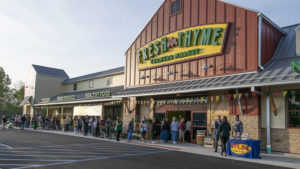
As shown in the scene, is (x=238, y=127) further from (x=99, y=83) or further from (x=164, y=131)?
(x=99, y=83)

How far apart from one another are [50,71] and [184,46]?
30.7m

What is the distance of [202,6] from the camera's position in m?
16.3

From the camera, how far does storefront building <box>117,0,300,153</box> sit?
477 inches

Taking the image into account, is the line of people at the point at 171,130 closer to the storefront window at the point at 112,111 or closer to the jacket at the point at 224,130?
the jacket at the point at 224,130

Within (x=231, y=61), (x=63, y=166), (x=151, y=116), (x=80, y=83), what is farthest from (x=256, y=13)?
(x=80, y=83)

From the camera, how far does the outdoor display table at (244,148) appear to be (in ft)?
35.1

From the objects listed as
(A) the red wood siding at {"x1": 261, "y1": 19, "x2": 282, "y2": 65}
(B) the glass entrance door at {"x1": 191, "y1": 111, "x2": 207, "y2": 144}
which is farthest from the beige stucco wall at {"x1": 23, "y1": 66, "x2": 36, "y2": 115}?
(A) the red wood siding at {"x1": 261, "y1": 19, "x2": 282, "y2": 65}

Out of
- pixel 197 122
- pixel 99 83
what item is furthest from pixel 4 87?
pixel 197 122

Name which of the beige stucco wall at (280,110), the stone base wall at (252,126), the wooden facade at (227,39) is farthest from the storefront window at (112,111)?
the beige stucco wall at (280,110)

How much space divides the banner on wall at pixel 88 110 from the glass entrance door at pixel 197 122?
39.9ft

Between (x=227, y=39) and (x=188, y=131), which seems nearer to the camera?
(x=227, y=39)

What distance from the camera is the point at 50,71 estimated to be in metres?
41.2

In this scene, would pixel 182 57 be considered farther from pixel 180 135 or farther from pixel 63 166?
pixel 63 166

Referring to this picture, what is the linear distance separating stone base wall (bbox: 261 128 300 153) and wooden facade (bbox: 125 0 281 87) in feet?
11.1
